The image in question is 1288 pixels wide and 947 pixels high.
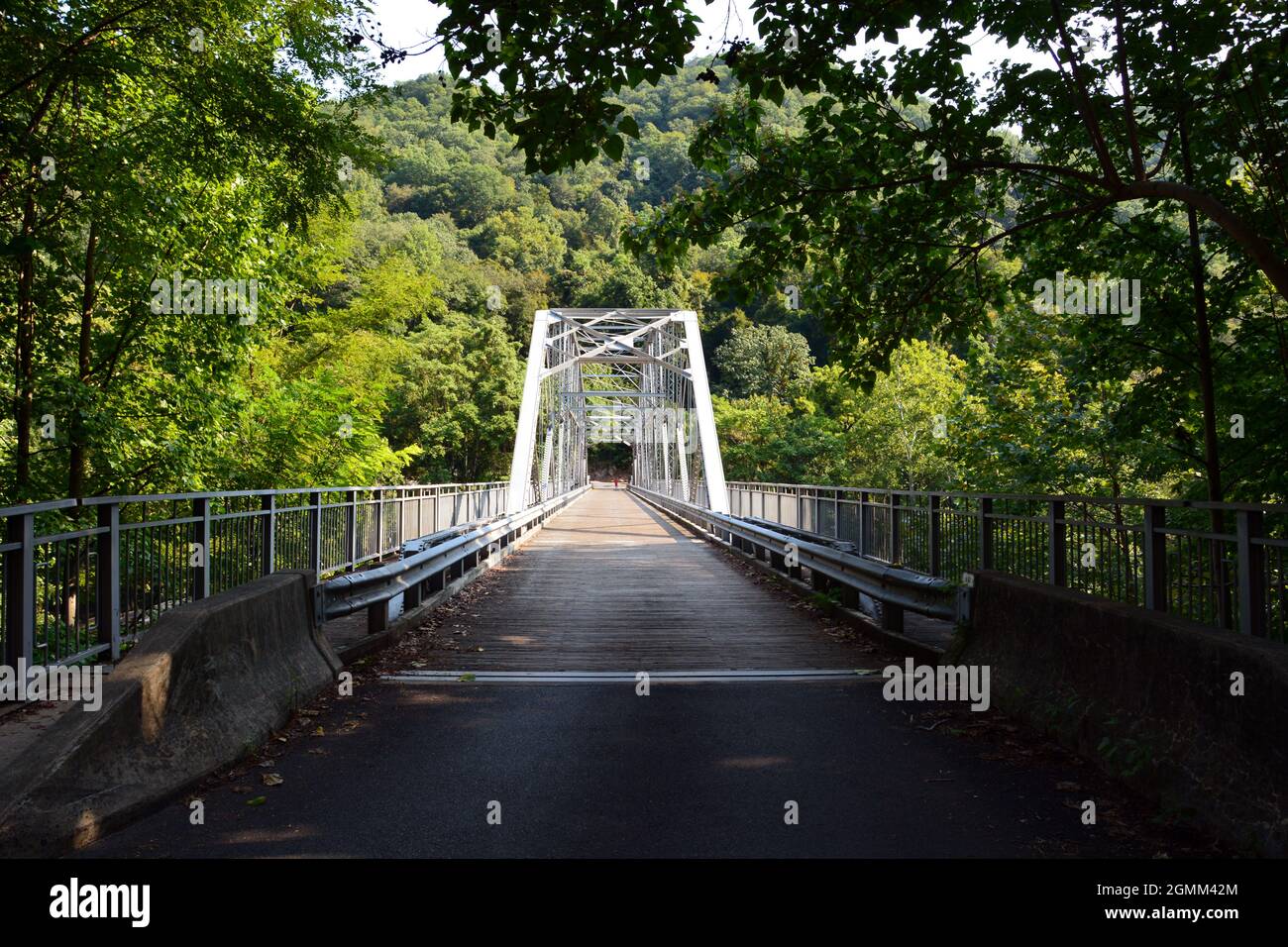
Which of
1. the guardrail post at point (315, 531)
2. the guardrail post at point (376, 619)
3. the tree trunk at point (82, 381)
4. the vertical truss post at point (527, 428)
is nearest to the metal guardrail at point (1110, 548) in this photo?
the guardrail post at point (376, 619)

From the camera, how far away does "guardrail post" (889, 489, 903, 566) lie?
9.77 meters

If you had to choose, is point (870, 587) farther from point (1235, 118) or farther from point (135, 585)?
point (135, 585)

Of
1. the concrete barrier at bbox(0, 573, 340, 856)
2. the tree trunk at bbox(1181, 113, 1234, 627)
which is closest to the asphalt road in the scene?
the concrete barrier at bbox(0, 573, 340, 856)

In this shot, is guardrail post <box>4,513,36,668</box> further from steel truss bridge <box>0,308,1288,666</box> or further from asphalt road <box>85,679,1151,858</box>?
asphalt road <box>85,679,1151,858</box>

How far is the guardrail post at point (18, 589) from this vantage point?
4.48 m

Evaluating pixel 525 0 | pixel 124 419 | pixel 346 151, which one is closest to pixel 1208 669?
pixel 525 0

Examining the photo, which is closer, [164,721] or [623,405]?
[164,721]

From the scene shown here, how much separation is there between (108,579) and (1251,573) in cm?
606

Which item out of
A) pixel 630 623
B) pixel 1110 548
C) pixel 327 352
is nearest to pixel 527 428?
pixel 327 352

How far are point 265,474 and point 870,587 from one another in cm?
1369

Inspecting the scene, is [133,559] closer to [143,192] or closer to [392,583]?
[392,583]

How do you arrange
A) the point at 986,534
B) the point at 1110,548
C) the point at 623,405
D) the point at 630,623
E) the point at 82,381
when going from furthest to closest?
1. the point at 623,405
2. the point at 82,381
3. the point at 630,623
4. the point at 986,534
5. the point at 1110,548

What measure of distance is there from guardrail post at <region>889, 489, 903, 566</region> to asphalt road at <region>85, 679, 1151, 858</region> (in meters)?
3.71

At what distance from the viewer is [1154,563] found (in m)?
5.21
